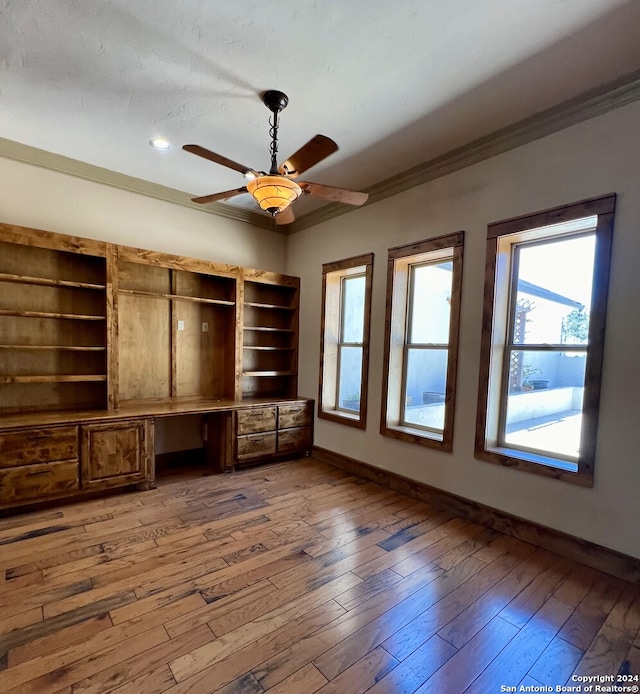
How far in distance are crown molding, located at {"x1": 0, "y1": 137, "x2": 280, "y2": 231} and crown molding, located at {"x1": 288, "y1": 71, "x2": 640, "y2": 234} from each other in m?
1.83

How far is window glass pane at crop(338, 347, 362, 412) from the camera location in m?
4.30

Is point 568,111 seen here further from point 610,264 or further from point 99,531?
point 99,531

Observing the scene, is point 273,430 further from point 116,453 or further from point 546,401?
point 546,401

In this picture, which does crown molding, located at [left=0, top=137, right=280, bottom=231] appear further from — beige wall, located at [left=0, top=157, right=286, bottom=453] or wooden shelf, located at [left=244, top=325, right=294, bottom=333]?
wooden shelf, located at [left=244, top=325, right=294, bottom=333]

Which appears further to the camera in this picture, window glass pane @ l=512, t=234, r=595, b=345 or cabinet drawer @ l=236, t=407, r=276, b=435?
cabinet drawer @ l=236, t=407, r=276, b=435

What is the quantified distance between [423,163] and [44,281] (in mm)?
3588

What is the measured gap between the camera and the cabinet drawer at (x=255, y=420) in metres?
4.00

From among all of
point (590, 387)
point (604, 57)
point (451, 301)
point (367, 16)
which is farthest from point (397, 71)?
point (590, 387)

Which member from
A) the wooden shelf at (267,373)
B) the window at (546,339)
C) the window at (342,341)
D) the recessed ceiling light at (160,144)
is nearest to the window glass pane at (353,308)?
the window at (342,341)

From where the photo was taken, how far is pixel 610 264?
2.30 m

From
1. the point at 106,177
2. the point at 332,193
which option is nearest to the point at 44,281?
the point at 106,177

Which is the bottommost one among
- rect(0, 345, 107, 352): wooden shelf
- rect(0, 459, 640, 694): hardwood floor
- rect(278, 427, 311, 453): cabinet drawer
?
rect(0, 459, 640, 694): hardwood floor

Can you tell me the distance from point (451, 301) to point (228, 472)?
115 inches

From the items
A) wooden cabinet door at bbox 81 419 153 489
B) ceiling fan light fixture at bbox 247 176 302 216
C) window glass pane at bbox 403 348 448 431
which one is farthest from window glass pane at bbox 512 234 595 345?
wooden cabinet door at bbox 81 419 153 489
